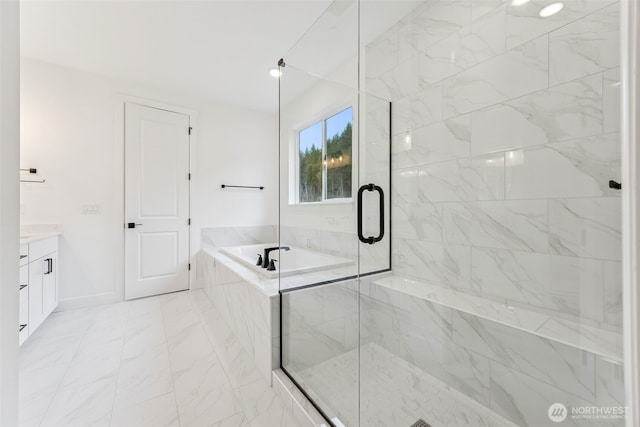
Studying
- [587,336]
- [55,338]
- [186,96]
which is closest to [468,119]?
[587,336]

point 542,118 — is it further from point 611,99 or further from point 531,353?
point 531,353

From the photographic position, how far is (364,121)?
82.5 inches

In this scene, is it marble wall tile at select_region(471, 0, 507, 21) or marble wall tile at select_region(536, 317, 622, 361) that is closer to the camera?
marble wall tile at select_region(536, 317, 622, 361)

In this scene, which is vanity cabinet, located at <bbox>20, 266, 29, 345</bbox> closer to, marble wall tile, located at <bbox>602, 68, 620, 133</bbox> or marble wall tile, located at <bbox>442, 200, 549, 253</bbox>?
marble wall tile, located at <bbox>442, 200, 549, 253</bbox>

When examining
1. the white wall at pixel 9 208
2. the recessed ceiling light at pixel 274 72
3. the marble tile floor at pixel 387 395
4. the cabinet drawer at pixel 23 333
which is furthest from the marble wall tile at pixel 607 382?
the cabinet drawer at pixel 23 333

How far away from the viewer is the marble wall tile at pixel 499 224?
1.37 m

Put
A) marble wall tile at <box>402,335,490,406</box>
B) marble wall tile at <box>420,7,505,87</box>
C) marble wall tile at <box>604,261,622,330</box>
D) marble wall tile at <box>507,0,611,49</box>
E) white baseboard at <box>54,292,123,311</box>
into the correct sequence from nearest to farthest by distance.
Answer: marble wall tile at <box>604,261,622,330</box>, marble wall tile at <box>507,0,611,49</box>, marble wall tile at <box>402,335,490,406</box>, marble wall tile at <box>420,7,505,87</box>, white baseboard at <box>54,292,123,311</box>

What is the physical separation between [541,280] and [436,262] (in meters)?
0.57

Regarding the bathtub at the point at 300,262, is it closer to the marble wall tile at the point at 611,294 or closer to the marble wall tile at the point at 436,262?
the marble wall tile at the point at 436,262

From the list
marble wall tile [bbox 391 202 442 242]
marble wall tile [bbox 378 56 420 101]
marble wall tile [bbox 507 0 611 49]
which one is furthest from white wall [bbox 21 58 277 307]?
marble wall tile [bbox 507 0 611 49]

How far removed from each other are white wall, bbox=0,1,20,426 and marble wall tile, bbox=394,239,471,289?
1.94 meters

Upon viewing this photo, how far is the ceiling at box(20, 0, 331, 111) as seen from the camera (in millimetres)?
1893

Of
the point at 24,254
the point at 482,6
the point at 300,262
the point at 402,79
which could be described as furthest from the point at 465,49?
the point at 24,254

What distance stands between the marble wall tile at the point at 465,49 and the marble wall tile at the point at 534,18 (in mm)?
47
